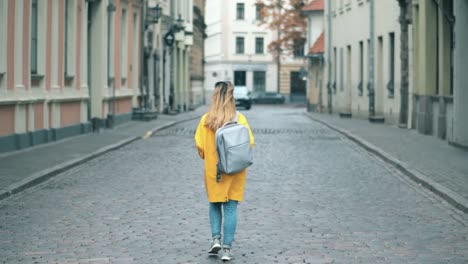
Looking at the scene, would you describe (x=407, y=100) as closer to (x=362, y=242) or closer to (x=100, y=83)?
(x=100, y=83)

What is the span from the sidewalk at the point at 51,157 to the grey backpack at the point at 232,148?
16.7 feet

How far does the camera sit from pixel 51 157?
18969 mm

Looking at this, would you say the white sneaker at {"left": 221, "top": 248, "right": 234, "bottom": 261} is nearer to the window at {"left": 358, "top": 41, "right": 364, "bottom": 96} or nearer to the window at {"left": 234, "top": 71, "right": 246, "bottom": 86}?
the window at {"left": 358, "top": 41, "right": 364, "bottom": 96}

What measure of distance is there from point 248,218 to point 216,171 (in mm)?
2685

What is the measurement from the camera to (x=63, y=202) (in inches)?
509

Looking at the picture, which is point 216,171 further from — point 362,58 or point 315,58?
point 315,58

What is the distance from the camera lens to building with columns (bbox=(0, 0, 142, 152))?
2053cm

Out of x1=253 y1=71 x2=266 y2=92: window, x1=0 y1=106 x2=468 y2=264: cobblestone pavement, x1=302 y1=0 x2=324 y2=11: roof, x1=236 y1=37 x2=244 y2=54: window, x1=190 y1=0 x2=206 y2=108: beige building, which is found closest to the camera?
x1=0 y1=106 x2=468 y2=264: cobblestone pavement

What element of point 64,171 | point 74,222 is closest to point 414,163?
point 64,171

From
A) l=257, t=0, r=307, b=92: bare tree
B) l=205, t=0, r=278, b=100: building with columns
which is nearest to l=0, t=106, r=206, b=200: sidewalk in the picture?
l=257, t=0, r=307, b=92: bare tree

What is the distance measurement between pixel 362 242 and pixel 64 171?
833cm

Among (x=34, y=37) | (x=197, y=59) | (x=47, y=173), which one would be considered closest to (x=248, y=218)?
(x=47, y=173)

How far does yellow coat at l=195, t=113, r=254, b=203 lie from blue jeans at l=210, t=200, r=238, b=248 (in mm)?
82

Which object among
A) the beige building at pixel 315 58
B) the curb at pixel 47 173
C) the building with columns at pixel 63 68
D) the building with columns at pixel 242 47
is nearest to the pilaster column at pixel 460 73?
the curb at pixel 47 173
